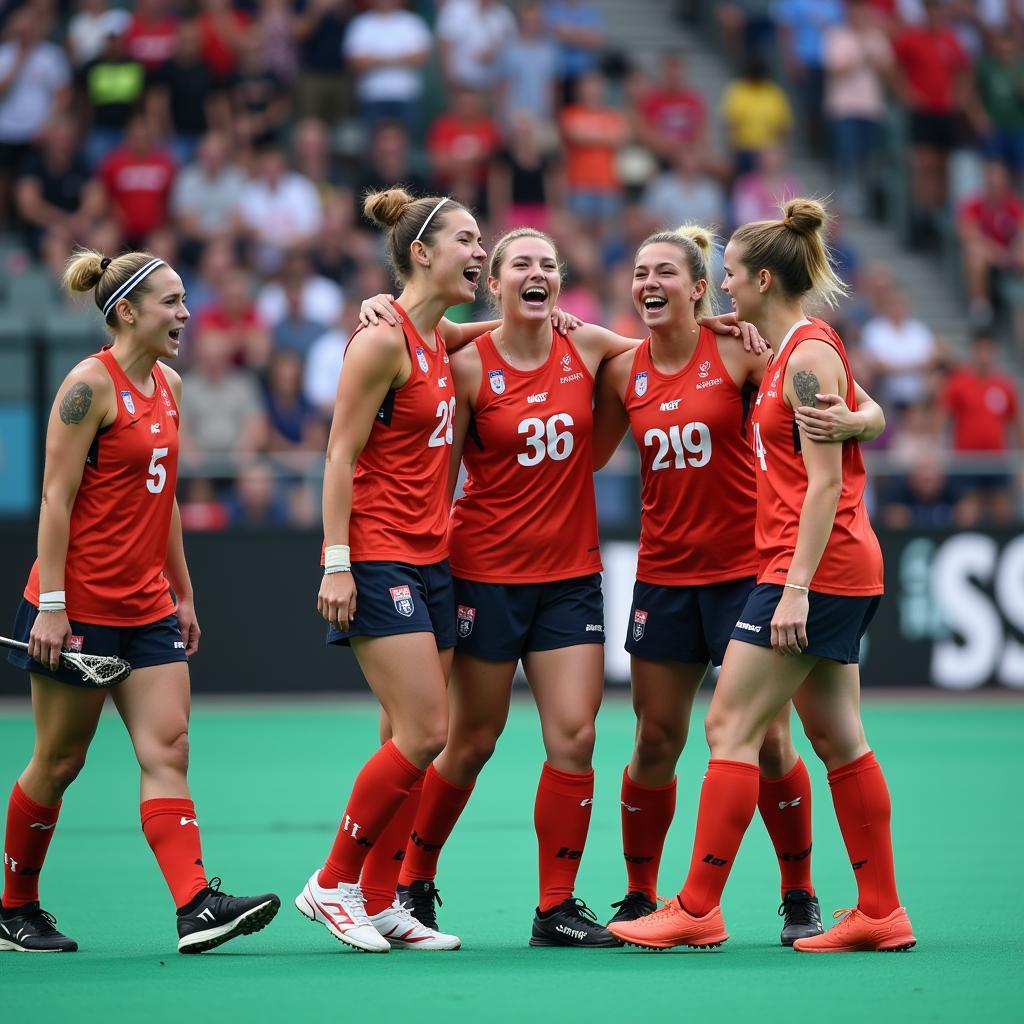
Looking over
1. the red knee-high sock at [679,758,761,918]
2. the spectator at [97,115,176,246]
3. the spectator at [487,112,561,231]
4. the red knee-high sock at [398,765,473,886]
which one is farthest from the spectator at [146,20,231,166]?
the red knee-high sock at [679,758,761,918]

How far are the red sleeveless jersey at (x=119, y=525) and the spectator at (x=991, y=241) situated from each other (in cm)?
1388

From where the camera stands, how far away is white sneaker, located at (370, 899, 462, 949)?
6.19m

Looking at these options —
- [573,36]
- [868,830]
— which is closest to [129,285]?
[868,830]

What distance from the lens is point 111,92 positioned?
1633 cm

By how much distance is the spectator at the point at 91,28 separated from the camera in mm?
16734

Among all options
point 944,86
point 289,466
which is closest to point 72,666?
point 289,466

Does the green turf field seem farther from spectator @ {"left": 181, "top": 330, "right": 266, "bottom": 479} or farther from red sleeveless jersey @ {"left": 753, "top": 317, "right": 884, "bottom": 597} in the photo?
spectator @ {"left": 181, "top": 330, "right": 266, "bottom": 479}

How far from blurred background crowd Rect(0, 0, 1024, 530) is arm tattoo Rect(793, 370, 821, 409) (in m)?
7.63

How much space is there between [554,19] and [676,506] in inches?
532

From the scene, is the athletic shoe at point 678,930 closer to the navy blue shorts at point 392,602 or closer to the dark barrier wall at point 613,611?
the navy blue shorts at point 392,602

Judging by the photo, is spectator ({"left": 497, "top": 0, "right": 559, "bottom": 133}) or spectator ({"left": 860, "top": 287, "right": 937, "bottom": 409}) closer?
spectator ({"left": 860, "top": 287, "right": 937, "bottom": 409})

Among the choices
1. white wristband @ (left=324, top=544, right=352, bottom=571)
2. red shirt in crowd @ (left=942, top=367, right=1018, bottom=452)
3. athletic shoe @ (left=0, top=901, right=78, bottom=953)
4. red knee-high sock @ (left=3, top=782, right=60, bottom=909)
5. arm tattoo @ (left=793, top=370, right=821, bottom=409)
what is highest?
red shirt in crowd @ (left=942, top=367, right=1018, bottom=452)

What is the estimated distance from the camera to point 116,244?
15.1 meters

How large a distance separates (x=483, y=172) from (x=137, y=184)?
3186 millimetres
